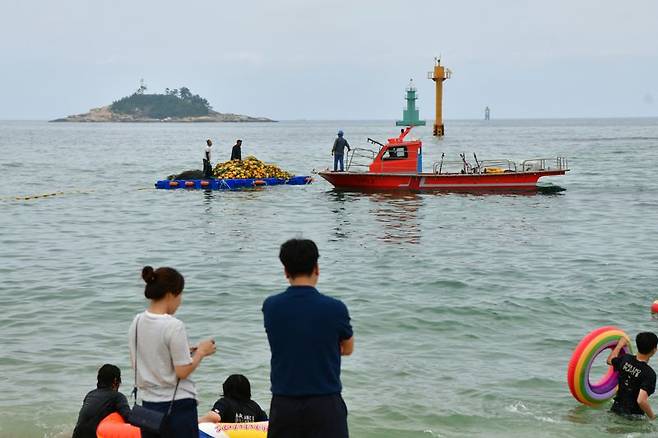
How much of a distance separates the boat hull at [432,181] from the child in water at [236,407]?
2766 centimetres

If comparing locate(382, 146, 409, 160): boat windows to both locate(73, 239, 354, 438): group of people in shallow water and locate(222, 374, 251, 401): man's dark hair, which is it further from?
locate(73, 239, 354, 438): group of people in shallow water

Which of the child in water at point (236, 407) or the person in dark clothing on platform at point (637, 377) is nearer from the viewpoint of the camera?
the child in water at point (236, 407)

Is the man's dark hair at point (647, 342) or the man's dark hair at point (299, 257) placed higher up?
the man's dark hair at point (299, 257)

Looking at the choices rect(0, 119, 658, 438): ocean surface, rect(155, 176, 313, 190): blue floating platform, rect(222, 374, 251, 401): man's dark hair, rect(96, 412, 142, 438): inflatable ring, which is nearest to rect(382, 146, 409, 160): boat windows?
rect(0, 119, 658, 438): ocean surface

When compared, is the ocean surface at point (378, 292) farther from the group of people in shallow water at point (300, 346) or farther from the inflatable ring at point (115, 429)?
the group of people in shallow water at point (300, 346)

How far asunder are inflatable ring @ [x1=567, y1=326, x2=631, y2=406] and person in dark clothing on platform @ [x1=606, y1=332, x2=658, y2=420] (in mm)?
149

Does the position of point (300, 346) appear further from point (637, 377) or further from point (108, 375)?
point (637, 377)

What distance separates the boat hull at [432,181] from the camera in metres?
35.7

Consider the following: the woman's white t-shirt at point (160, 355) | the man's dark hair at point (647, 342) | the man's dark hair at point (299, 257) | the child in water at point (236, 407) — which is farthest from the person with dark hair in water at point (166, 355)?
the man's dark hair at point (647, 342)

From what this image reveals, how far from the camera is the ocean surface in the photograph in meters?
10.7

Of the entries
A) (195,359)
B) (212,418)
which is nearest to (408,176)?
(212,418)

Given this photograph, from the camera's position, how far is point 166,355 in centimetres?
546

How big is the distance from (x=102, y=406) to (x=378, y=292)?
1022 centimetres

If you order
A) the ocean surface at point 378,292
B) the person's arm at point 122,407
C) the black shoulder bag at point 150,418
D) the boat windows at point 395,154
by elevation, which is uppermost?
the boat windows at point 395,154
